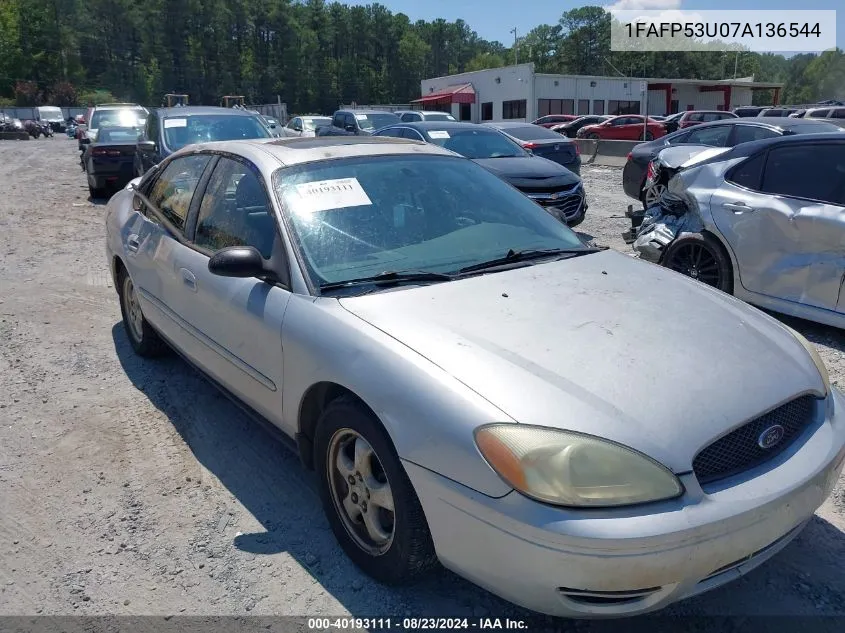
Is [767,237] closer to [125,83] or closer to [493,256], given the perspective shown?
[493,256]

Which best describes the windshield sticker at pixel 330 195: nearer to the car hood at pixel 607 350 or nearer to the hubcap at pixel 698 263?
the car hood at pixel 607 350

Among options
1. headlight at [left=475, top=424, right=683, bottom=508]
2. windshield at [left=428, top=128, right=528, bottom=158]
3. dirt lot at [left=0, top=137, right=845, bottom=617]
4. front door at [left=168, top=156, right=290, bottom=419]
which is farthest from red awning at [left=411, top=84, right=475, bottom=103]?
headlight at [left=475, top=424, right=683, bottom=508]

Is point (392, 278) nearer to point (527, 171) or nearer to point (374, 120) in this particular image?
point (527, 171)

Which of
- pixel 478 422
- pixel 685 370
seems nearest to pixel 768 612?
pixel 685 370

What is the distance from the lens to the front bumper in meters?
1.95

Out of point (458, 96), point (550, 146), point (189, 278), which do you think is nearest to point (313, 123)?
point (550, 146)

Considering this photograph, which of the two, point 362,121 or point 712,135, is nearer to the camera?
point 712,135

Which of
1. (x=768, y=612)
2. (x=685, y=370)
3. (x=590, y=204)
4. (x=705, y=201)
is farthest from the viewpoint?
(x=590, y=204)

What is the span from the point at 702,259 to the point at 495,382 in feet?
14.1

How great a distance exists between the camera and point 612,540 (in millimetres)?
1931

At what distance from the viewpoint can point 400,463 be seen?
2330mm

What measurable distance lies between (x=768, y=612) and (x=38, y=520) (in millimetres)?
3094

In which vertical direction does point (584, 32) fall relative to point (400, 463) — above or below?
above

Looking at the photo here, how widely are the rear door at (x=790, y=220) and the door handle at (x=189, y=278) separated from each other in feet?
13.6
